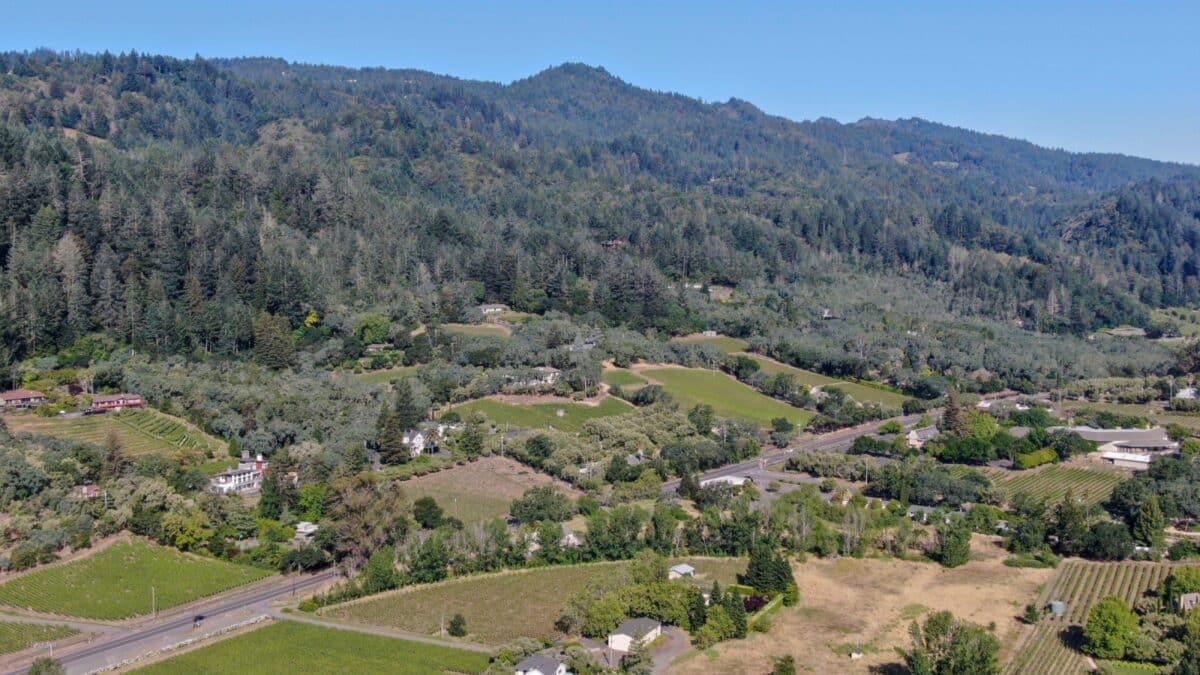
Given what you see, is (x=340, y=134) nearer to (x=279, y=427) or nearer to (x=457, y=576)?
(x=279, y=427)

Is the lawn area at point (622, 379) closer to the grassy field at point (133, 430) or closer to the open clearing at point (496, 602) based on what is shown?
the grassy field at point (133, 430)

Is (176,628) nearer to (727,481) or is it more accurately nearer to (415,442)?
(415,442)

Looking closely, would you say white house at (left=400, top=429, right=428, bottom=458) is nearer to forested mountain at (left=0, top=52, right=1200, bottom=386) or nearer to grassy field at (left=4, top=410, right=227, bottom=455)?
grassy field at (left=4, top=410, right=227, bottom=455)

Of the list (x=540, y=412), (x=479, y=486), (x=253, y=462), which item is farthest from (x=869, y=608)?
(x=253, y=462)

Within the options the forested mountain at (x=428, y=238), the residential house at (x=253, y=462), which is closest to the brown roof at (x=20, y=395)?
the forested mountain at (x=428, y=238)

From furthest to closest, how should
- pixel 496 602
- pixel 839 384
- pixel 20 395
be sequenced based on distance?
pixel 839 384
pixel 20 395
pixel 496 602
